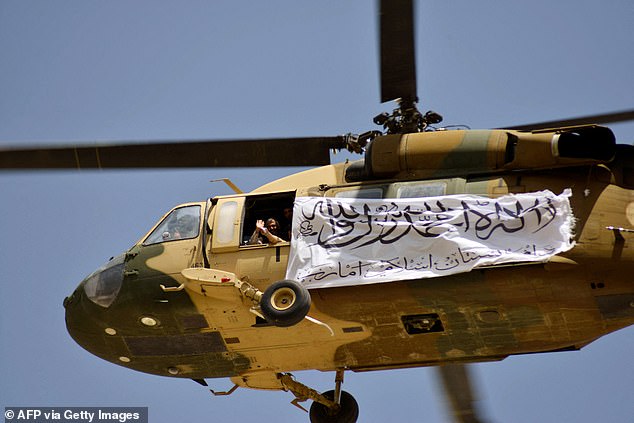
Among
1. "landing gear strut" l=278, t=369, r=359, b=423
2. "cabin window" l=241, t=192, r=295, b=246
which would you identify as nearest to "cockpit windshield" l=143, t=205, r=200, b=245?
"cabin window" l=241, t=192, r=295, b=246

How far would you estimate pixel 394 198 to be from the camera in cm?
1562

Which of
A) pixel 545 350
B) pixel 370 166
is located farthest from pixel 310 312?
pixel 545 350

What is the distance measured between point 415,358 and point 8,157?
628 cm

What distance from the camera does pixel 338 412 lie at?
17562 millimetres

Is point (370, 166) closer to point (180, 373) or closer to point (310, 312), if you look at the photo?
point (310, 312)

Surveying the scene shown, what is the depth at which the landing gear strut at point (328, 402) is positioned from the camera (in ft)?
56.1

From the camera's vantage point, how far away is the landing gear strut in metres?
17.1

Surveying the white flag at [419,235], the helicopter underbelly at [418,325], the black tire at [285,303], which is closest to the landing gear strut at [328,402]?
the helicopter underbelly at [418,325]

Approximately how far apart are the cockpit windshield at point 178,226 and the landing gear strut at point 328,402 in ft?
8.34

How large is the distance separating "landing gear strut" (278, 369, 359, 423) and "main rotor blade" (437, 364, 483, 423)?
152cm

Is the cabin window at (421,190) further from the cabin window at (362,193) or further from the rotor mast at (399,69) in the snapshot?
the rotor mast at (399,69)

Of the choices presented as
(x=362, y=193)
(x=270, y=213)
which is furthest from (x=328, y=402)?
(x=362, y=193)

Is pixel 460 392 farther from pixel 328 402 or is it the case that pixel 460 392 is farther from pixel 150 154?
pixel 150 154

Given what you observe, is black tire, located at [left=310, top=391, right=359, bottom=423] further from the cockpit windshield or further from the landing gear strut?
the cockpit windshield
